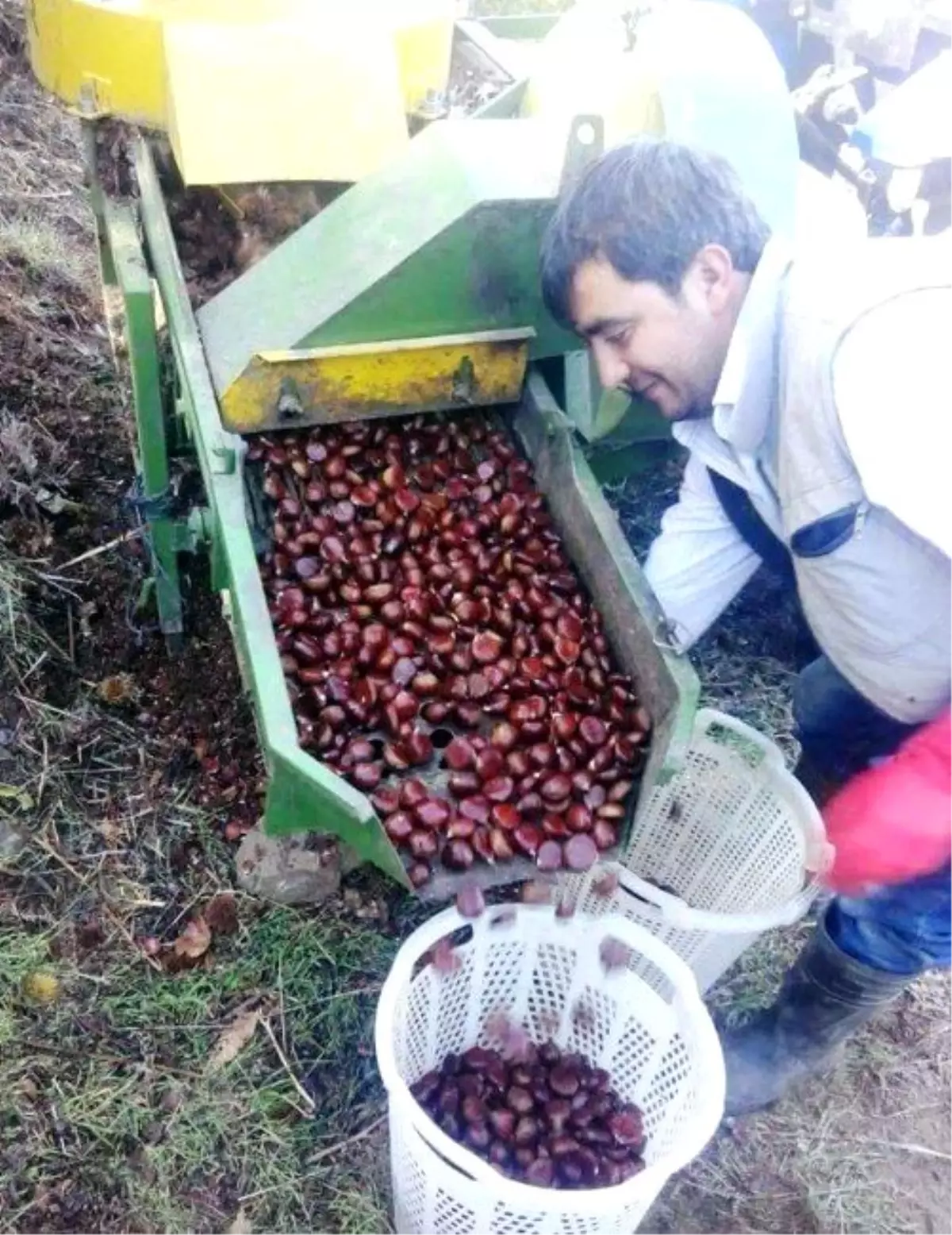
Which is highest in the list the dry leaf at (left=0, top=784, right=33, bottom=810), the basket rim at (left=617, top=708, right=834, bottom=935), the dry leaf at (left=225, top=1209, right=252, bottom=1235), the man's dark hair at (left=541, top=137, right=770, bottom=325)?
the man's dark hair at (left=541, top=137, right=770, bottom=325)

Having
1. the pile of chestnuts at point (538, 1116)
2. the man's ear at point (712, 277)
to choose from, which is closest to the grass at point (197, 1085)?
the pile of chestnuts at point (538, 1116)

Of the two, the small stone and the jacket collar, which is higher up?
the jacket collar

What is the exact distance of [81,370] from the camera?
184 inches

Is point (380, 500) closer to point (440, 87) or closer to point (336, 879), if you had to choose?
point (336, 879)

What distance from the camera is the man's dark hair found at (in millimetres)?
2195

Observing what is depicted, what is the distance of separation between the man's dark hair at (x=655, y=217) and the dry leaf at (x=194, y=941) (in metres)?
1.91

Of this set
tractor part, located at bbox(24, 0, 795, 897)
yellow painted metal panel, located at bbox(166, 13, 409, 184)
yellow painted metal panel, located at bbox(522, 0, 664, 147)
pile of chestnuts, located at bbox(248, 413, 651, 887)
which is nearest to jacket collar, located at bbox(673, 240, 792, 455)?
tractor part, located at bbox(24, 0, 795, 897)

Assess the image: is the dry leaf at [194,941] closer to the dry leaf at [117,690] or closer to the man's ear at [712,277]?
the dry leaf at [117,690]

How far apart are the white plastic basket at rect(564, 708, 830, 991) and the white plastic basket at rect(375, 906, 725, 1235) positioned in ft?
0.53

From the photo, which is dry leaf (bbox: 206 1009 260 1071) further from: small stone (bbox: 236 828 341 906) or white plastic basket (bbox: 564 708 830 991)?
white plastic basket (bbox: 564 708 830 991)

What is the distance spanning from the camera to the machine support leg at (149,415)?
2.97 metres

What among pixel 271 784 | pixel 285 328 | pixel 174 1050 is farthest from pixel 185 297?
pixel 174 1050

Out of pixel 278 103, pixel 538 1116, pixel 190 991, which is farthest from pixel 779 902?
pixel 278 103

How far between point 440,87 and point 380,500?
1379 mm
